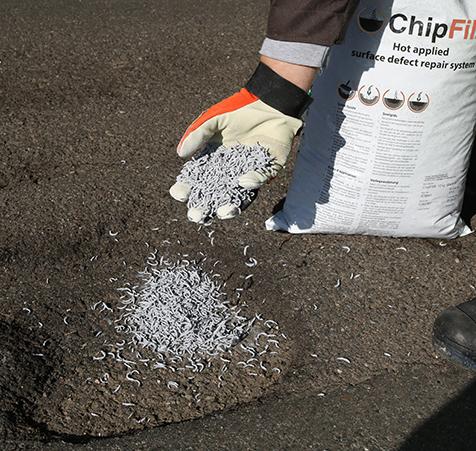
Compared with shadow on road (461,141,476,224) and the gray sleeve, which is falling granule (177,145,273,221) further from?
shadow on road (461,141,476,224)

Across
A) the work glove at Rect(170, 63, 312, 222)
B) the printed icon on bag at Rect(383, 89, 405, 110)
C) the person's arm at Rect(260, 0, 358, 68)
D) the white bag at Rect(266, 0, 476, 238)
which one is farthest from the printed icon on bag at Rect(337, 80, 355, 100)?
the person's arm at Rect(260, 0, 358, 68)

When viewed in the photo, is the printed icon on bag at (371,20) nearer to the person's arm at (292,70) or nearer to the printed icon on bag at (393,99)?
the printed icon on bag at (393,99)

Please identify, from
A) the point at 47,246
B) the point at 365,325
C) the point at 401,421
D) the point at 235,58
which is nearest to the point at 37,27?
the point at 235,58

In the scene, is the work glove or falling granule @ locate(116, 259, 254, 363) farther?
falling granule @ locate(116, 259, 254, 363)

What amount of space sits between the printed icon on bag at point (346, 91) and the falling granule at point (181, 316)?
0.77 meters

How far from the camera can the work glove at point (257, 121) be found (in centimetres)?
230

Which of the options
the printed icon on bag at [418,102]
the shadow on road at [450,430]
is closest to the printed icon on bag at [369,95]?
the printed icon on bag at [418,102]

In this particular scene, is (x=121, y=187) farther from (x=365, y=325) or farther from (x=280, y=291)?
(x=365, y=325)

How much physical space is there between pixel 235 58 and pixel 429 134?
1700mm

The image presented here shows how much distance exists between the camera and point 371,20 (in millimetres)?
2711

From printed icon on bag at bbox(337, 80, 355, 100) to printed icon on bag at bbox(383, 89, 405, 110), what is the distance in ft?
0.36

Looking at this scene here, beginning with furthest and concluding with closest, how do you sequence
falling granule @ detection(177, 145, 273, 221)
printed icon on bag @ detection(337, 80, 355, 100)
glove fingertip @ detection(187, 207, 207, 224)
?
printed icon on bag @ detection(337, 80, 355, 100) < glove fingertip @ detection(187, 207, 207, 224) < falling granule @ detection(177, 145, 273, 221)

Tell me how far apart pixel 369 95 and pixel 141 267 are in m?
0.97

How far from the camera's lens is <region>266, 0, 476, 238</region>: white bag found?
272 cm
